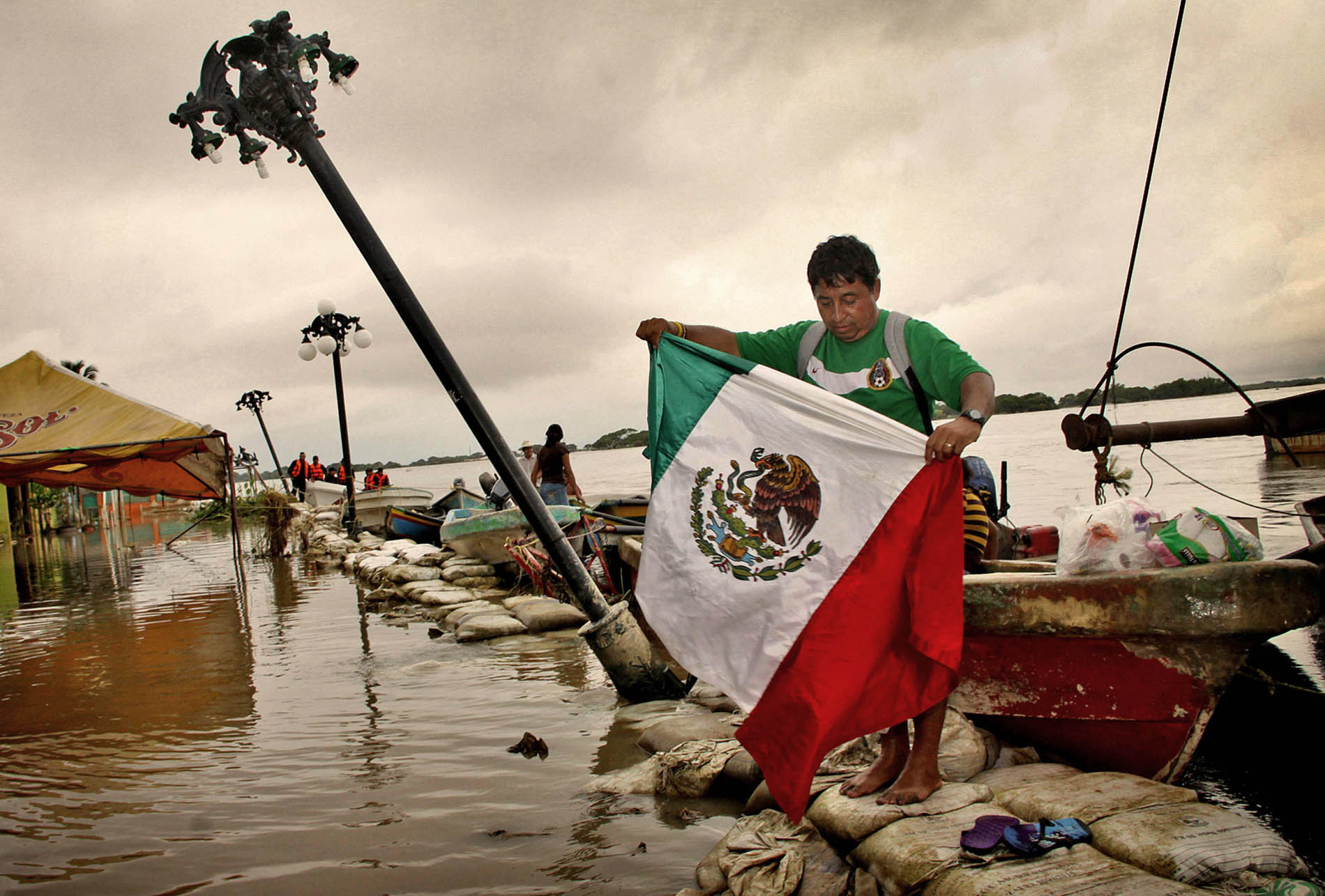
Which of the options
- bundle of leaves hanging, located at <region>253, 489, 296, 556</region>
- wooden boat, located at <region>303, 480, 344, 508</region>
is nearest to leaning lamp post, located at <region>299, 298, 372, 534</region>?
bundle of leaves hanging, located at <region>253, 489, 296, 556</region>

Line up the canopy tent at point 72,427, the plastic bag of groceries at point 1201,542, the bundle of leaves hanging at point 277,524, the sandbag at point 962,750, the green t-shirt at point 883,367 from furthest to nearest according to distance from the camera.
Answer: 1. the bundle of leaves hanging at point 277,524
2. the canopy tent at point 72,427
3. the sandbag at point 962,750
4. the plastic bag of groceries at point 1201,542
5. the green t-shirt at point 883,367

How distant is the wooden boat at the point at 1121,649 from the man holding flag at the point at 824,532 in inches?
21.5

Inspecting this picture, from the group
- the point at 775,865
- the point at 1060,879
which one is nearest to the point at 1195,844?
the point at 1060,879

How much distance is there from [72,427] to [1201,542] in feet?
43.4

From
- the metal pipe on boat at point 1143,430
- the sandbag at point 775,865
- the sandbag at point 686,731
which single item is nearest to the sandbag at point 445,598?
the sandbag at point 686,731

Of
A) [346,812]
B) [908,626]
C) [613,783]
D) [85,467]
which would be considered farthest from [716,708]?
[85,467]

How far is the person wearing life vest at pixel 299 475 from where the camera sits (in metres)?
32.1

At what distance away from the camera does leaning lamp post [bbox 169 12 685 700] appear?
15.5ft

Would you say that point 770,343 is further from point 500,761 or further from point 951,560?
point 500,761

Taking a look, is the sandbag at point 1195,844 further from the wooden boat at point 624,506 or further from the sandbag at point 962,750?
the wooden boat at point 624,506

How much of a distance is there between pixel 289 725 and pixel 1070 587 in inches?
184

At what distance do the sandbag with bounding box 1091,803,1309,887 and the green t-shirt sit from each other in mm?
1358

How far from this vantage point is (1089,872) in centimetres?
223

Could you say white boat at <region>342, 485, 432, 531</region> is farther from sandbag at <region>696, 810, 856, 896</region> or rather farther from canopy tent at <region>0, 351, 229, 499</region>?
sandbag at <region>696, 810, 856, 896</region>
